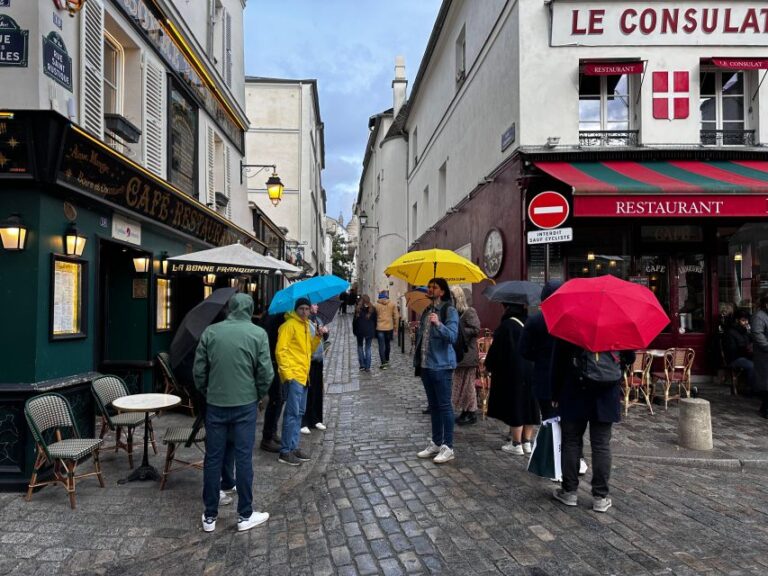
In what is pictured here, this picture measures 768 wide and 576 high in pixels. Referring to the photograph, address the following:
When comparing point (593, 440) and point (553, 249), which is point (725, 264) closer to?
point (553, 249)

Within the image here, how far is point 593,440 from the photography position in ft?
13.7

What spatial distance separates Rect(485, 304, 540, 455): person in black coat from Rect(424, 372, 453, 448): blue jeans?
2.32 feet

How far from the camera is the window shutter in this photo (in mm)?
12312

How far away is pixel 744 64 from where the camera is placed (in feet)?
30.0

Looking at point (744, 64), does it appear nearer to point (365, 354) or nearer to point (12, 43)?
point (365, 354)

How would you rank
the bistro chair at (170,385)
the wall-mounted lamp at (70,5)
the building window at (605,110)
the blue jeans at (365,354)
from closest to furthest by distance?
the wall-mounted lamp at (70,5), the bistro chair at (170,385), the building window at (605,110), the blue jeans at (365,354)

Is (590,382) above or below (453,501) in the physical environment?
above

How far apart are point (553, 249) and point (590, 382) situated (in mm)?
6357

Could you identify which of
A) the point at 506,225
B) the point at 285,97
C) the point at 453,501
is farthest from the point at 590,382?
the point at 285,97

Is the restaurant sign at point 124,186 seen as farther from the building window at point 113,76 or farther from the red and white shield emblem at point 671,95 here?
the red and white shield emblem at point 671,95

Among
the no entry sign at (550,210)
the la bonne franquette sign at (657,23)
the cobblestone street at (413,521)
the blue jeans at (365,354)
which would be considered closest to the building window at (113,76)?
the cobblestone street at (413,521)

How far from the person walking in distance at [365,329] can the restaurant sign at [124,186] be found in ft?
13.3

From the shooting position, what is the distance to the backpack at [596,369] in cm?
397

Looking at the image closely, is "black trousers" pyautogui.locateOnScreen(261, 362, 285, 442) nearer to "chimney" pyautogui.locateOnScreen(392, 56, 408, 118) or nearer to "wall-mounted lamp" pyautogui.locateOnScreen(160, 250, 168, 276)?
"wall-mounted lamp" pyautogui.locateOnScreen(160, 250, 168, 276)
